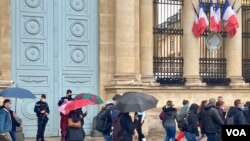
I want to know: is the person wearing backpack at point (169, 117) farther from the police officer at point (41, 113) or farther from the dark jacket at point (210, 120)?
the police officer at point (41, 113)

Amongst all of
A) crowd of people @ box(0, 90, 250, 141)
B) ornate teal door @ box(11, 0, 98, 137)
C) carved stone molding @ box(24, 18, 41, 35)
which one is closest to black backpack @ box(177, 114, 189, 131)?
crowd of people @ box(0, 90, 250, 141)

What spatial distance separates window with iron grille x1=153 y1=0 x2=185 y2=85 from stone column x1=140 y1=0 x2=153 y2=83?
0.43 metres

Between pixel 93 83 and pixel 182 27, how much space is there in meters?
4.48

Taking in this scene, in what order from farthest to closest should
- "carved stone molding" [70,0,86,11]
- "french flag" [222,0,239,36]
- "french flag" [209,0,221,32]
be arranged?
"french flag" [222,0,239,36] < "french flag" [209,0,221,32] < "carved stone molding" [70,0,86,11]

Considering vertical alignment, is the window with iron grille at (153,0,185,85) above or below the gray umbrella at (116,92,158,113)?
above

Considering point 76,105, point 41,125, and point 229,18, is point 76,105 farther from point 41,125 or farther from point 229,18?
point 229,18

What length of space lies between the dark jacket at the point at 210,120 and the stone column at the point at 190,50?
26.6 feet

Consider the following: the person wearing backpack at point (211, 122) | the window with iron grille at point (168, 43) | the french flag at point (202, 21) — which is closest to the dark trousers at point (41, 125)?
the person wearing backpack at point (211, 122)

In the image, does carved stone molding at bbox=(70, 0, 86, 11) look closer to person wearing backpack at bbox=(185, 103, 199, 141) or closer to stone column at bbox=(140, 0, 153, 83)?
stone column at bbox=(140, 0, 153, 83)

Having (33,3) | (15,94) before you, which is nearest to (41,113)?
(15,94)

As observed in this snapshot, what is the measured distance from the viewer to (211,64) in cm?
2258

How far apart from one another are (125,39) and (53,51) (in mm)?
2512

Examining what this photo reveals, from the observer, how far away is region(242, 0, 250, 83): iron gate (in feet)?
76.2

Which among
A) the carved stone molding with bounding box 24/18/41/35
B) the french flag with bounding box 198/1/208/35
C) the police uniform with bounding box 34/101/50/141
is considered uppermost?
the french flag with bounding box 198/1/208/35
